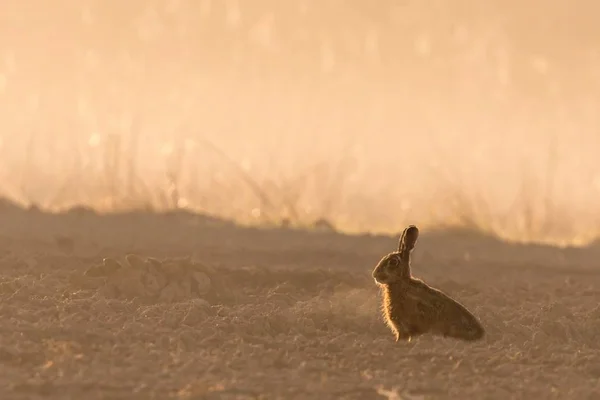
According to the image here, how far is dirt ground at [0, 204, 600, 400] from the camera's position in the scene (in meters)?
4.73

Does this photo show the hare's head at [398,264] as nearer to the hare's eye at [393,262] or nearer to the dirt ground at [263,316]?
the hare's eye at [393,262]

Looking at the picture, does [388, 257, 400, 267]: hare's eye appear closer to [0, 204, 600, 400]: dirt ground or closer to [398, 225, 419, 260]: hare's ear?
[398, 225, 419, 260]: hare's ear

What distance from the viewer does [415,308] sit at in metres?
5.78

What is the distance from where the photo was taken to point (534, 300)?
7855mm

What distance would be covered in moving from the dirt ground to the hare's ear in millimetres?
605

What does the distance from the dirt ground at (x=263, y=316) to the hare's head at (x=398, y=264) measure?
438mm

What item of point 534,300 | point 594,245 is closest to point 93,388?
point 534,300

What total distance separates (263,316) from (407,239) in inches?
48.3

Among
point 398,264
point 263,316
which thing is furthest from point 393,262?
point 263,316

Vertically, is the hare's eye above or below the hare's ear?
below

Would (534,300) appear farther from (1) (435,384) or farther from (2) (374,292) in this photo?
(1) (435,384)


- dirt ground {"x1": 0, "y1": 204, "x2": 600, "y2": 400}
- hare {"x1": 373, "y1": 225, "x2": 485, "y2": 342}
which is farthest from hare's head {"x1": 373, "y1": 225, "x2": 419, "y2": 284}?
dirt ground {"x1": 0, "y1": 204, "x2": 600, "y2": 400}

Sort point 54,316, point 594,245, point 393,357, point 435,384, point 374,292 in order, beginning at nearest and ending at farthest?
point 435,384, point 393,357, point 54,316, point 374,292, point 594,245

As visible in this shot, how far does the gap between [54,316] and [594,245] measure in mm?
6981
